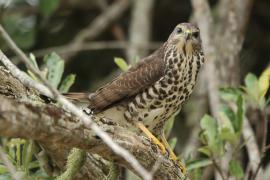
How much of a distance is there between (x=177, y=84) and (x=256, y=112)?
1.21 metres

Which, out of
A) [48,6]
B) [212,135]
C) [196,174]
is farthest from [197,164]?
[48,6]

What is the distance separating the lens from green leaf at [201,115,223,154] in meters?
3.67

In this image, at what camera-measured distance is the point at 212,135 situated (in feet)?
12.1

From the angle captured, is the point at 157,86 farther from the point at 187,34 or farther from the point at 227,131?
the point at 227,131

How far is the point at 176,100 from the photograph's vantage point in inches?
153

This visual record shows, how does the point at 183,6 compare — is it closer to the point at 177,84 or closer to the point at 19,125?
the point at 177,84

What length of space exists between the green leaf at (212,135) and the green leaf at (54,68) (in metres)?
0.81

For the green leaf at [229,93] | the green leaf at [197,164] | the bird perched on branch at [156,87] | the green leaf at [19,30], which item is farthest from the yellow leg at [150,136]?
the green leaf at [19,30]

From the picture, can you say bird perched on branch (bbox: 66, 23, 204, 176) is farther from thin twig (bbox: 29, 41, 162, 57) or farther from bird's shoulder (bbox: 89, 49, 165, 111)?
thin twig (bbox: 29, 41, 162, 57)

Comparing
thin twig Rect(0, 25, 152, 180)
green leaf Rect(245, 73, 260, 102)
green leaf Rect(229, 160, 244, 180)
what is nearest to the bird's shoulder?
green leaf Rect(245, 73, 260, 102)

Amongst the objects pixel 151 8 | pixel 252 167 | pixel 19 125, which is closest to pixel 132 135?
pixel 19 125

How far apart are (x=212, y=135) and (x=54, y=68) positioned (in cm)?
93

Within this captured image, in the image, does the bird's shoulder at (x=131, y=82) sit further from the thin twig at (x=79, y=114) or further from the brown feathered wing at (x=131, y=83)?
the thin twig at (x=79, y=114)

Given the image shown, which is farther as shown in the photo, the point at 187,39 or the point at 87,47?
the point at 87,47
